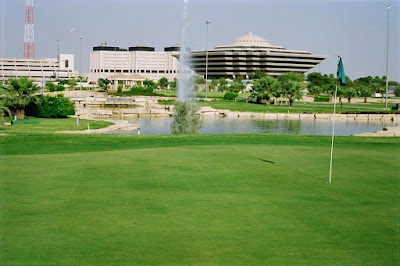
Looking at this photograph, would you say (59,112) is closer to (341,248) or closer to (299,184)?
(299,184)

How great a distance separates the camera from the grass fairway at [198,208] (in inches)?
355

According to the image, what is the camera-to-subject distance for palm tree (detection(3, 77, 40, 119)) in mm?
50969

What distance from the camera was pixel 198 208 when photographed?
12.0 meters

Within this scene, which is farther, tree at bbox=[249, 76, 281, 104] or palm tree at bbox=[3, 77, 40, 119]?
tree at bbox=[249, 76, 281, 104]

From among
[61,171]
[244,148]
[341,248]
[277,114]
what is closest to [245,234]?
[341,248]

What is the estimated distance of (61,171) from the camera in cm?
1655

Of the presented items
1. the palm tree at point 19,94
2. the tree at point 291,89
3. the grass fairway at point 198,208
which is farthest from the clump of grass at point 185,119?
the tree at point 291,89

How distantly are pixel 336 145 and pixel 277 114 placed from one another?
5213 centimetres

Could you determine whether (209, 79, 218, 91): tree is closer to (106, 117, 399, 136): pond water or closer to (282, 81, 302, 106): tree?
(282, 81, 302, 106): tree

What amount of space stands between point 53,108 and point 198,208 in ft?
153

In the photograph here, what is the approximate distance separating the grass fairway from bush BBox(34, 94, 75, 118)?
3541 cm

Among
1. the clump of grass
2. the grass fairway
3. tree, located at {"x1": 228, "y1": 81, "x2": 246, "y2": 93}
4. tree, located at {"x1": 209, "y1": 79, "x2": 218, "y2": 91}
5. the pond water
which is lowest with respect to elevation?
the pond water

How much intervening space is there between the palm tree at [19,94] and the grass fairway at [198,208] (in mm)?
31765

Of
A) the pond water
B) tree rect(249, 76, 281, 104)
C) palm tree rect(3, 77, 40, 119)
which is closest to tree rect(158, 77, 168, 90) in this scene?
tree rect(249, 76, 281, 104)
